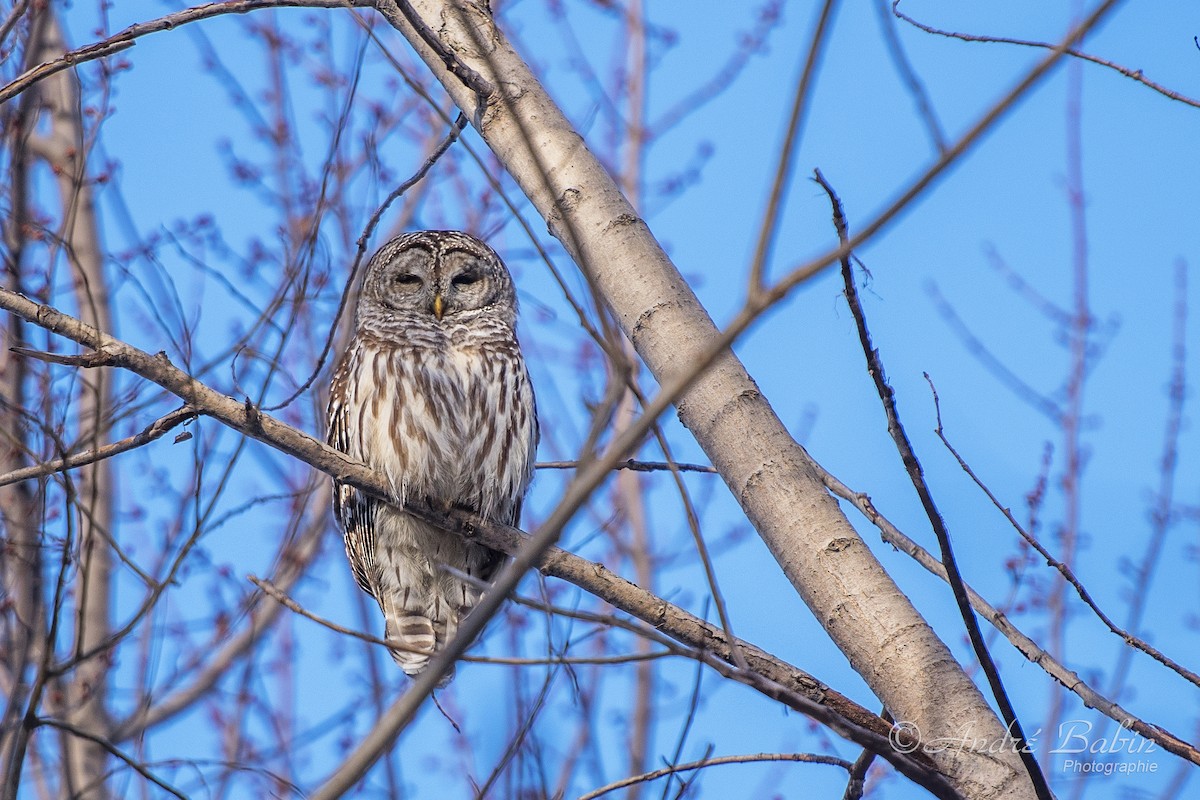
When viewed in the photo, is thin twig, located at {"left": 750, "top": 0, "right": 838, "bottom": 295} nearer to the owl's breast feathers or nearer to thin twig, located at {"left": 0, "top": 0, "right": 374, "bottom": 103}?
thin twig, located at {"left": 0, "top": 0, "right": 374, "bottom": 103}

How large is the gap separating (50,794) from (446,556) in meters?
3.14

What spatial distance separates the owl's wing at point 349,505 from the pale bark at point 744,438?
63.3 inches

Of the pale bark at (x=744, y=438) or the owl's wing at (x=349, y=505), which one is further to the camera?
the owl's wing at (x=349, y=505)

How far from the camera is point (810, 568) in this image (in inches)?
102

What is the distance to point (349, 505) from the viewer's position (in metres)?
4.78

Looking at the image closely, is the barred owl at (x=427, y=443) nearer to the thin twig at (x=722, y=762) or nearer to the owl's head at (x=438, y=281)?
the owl's head at (x=438, y=281)

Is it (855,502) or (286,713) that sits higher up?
(286,713)

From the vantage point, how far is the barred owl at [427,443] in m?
4.41

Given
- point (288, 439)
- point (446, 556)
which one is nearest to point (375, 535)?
point (446, 556)

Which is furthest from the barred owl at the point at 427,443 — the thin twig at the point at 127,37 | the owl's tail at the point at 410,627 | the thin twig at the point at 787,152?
the thin twig at the point at 787,152

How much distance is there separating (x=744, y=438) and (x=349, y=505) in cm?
243

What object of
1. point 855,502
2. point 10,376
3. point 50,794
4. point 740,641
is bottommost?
point 740,641

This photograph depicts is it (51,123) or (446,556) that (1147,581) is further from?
(51,123)

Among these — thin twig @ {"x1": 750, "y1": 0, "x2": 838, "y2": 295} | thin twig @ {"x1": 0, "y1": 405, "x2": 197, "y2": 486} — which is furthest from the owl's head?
thin twig @ {"x1": 750, "y1": 0, "x2": 838, "y2": 295}
